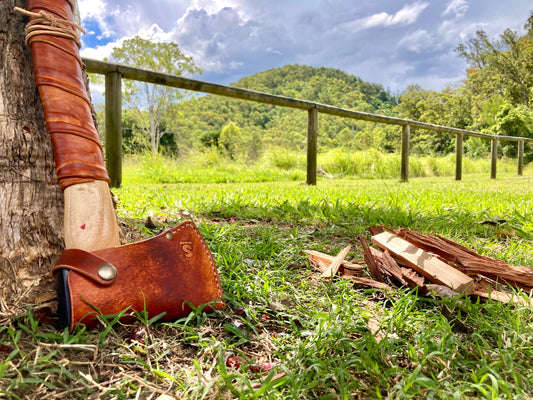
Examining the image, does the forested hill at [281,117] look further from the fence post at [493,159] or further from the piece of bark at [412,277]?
the piece of bark at [412,277]

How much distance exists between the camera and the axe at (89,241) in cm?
92

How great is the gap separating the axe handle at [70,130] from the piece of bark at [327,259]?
88 cm

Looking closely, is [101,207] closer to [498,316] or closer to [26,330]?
[26,330]

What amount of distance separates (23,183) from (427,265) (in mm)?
1422

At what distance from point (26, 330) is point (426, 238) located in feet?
4.90

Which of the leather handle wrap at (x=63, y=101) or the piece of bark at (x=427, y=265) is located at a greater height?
the leather handle wrap at (x=63, y=101)

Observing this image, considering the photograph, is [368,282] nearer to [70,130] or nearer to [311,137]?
[70,130]

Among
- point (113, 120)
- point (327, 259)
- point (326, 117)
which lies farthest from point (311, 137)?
point (326, 117)

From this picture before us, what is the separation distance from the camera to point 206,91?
432 centimetres

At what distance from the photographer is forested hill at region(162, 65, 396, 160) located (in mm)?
43844

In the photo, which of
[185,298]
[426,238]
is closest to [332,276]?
[426,238]

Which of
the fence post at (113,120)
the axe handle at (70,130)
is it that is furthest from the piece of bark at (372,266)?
the fence post at (113,120)

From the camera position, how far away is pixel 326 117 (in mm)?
52312

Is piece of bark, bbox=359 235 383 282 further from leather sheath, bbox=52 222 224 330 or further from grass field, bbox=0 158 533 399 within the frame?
leather sheath, bbox=52 222 224 330
